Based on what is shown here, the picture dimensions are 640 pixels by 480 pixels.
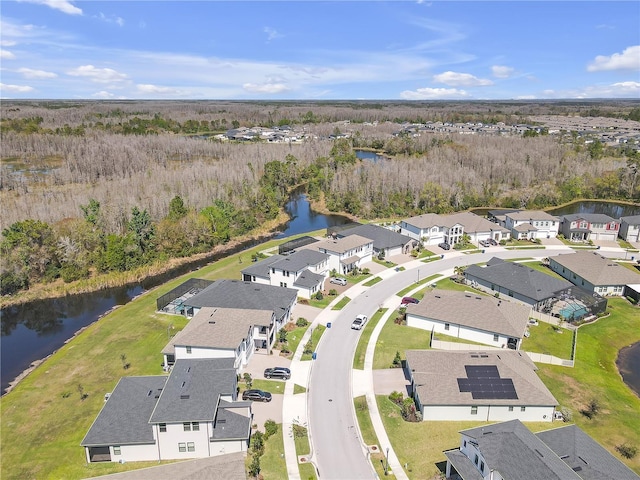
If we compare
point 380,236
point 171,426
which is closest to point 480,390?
point 171,426

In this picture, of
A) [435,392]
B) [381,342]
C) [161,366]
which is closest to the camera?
[435,392]

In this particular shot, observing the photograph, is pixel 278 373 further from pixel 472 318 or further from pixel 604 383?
pixel 604 383

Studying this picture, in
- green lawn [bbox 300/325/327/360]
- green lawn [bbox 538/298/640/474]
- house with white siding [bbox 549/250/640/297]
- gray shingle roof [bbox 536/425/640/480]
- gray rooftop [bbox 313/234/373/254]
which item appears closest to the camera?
gray shingle roof [bbox 536/425/640/480]

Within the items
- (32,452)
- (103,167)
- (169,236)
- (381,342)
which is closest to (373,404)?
(381,342)

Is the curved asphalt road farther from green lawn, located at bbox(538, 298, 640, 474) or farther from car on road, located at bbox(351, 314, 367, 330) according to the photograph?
green lawn, located at bbox(538, 298, 640, 474)

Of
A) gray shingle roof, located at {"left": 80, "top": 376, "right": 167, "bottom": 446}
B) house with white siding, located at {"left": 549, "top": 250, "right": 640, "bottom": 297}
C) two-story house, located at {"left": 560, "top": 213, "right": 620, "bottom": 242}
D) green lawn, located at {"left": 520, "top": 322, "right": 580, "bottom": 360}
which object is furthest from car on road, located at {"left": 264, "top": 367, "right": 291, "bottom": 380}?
two-story house, located at {"left": 560, "top": 213, "right": 620, "bottom": 242}

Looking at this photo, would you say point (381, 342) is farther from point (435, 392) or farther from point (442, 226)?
point (442, 226)
